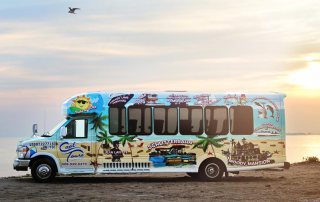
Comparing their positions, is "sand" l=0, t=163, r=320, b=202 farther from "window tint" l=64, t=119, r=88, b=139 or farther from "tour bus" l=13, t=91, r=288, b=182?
"window tint" l=64, t=119, r=88, b=139

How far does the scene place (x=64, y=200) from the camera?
16891 mm

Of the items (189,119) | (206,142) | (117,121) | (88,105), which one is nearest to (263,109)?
(206,142)

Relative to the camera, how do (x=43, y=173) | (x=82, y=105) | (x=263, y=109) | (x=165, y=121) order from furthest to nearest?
1. (x=263, y=109)
2. (x=165, y=121)
3. (x=82, y=105)
4. (x=43, y=173)

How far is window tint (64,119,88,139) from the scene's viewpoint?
886 inches

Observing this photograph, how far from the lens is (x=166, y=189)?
774 inches

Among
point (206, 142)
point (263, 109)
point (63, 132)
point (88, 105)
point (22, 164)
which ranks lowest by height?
point (22, 164)

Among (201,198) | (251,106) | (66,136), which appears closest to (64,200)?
(201,198)

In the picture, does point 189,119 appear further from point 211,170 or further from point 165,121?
point 211,170

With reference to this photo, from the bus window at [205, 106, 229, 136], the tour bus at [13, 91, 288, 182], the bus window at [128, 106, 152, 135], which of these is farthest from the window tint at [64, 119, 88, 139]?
the bus window at [205, 106, 229, 136]

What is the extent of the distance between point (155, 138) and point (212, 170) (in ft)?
7.40

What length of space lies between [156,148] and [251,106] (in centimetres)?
363

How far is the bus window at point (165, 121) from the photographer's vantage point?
2262cm

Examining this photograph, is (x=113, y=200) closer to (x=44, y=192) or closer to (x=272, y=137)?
(x=44, y=192)

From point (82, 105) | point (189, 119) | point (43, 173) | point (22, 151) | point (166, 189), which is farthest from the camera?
point (189, 119)
